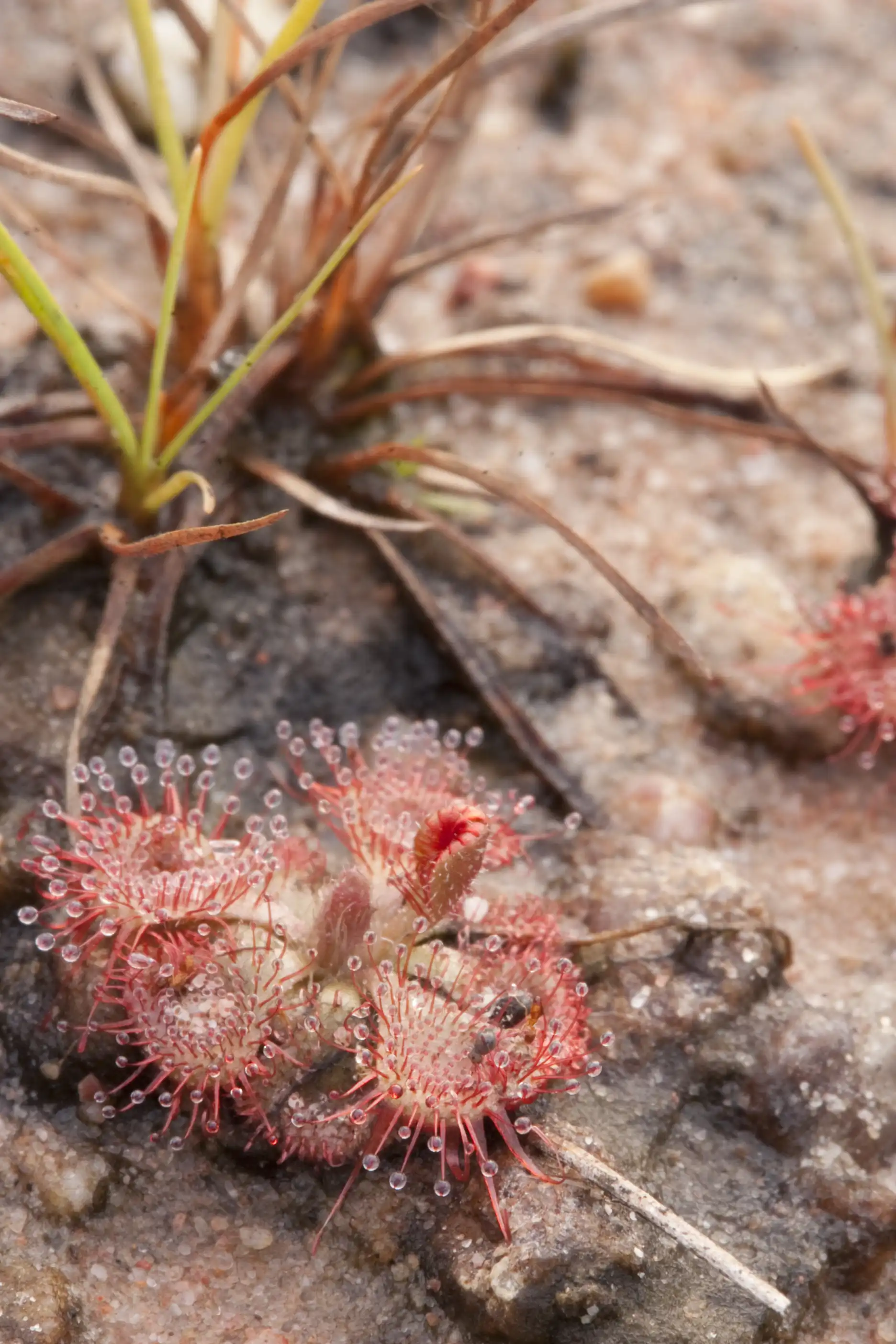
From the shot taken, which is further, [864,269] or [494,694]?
[864,269]

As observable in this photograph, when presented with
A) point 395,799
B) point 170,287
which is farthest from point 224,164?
point 395,799

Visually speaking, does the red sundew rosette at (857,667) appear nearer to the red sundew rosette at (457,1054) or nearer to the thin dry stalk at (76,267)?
the red sundew rosette at (457,1054)

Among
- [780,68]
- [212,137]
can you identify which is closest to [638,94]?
[780,68]

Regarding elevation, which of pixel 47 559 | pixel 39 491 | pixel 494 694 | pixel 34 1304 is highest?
pixel 39 491

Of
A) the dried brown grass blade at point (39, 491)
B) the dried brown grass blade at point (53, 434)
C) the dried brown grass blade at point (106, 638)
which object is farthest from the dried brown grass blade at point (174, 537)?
the dried brown grass blade at point (53, 434)

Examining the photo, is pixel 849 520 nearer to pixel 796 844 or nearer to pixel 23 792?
pixel 796 844

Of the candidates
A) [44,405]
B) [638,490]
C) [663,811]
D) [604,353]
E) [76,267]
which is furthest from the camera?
[604,353]

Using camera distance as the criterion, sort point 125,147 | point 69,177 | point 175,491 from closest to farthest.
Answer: point 175,491
point 69,177
point 125,147

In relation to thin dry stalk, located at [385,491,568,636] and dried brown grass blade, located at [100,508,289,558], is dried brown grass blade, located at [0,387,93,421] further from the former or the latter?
thin dry stalk, located at [385,491,568,636]

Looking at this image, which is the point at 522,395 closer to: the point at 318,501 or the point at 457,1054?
the point at 318,501
